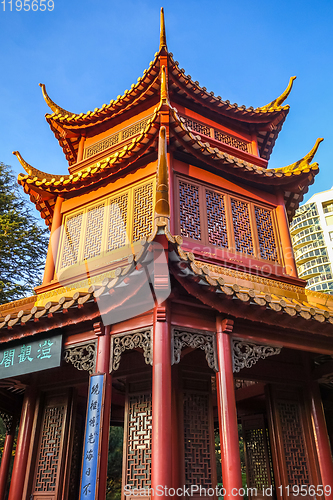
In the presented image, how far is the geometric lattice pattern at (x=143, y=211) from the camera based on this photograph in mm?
7305

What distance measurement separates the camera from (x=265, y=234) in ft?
27.3

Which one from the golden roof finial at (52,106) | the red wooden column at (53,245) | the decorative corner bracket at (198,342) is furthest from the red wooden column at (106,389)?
the golden roof finial at (52,106)

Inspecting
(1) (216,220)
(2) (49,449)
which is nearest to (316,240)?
(1) (216,220)

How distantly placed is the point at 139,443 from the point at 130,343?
1.81m

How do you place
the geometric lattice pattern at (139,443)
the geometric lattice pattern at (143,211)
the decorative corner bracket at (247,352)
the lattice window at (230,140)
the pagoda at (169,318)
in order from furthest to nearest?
the lattice window at (230,140) < the geometric lattice pattern at (143,211) < the geometric lattice pattern at (139,443) < the decorative corner bracket at (247,352) < the pagoda at (169,318)

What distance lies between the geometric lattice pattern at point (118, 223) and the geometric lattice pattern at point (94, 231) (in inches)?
11.0

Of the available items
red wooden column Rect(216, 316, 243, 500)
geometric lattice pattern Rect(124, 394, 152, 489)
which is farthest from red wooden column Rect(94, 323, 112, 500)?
red wooden column Rect(216, 316, 243, 500)

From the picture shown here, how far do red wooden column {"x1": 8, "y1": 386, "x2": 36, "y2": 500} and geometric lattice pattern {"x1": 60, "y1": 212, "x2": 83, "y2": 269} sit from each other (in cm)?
260

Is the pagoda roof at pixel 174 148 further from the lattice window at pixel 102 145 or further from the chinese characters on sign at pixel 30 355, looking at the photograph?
the chinese characters on sign at pixel 30 355

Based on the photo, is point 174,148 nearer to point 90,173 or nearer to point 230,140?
point 90,173

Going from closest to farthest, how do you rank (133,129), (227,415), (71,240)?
(227,415) < (71,240) < (133,129)

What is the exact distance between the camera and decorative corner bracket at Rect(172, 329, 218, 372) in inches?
203

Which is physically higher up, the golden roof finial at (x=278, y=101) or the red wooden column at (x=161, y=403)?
the golden roof finial at (x=278, y=101)

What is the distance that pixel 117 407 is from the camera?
9.38 m
